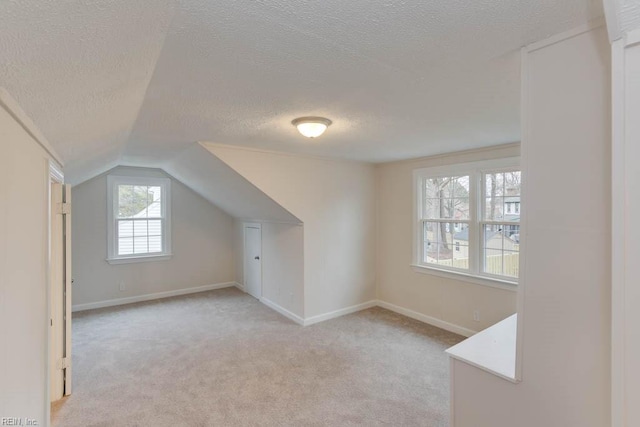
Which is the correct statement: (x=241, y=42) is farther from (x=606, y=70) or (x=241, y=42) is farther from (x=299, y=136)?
(x=299, y=136)

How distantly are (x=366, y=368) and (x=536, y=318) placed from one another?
2.07 m

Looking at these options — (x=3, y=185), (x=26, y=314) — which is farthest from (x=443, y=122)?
(x=26, y=314)

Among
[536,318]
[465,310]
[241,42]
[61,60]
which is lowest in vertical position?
[465,310]

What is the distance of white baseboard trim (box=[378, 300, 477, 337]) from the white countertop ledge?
1931mm

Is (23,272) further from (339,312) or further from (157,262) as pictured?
(157,262)

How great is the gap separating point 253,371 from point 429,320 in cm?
247

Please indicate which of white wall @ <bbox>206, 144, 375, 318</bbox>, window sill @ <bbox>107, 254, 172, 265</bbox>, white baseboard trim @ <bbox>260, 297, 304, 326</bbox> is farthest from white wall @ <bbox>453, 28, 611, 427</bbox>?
window sill @ <bbox>107, 254, 172, 265</bbox>

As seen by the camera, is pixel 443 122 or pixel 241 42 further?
pixel 443 122

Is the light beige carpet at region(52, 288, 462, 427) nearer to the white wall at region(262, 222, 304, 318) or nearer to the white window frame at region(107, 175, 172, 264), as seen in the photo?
the white wall at region(262, 222, 304, 318)

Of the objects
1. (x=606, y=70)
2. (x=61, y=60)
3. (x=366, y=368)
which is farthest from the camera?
(x=366, y=368)

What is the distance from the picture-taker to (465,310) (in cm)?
380

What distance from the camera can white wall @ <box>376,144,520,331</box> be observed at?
11.7 ft

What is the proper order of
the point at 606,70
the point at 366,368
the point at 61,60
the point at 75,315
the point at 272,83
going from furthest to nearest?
the point at 75,315
the point at 366,368
the point at 272,83
the point at 606,70
the point at 61,60

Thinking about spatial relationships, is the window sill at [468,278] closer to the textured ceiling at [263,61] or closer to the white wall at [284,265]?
the white wall at [284,265]
